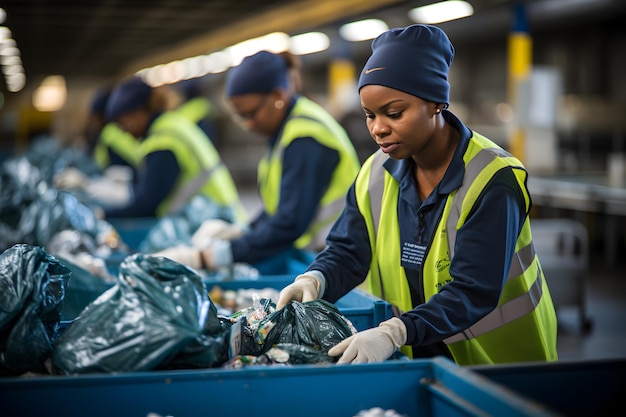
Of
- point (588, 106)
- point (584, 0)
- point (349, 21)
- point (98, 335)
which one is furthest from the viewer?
point (588, 106)

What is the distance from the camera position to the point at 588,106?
15469mm

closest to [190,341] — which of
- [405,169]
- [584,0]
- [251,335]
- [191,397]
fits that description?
[191,397]

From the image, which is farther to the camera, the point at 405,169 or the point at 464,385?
the point at 405,169

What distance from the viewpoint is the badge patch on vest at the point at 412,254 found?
2412 mm

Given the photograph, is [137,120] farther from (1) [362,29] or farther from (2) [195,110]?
(1) [362,29]

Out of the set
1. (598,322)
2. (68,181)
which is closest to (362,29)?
(68,181)

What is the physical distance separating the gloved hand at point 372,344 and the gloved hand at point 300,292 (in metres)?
0.36

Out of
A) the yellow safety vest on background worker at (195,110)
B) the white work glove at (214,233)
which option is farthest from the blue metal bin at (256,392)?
the yellow safety vest on background worker at (195,110)

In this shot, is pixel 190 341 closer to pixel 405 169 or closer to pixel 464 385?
pixel 464 385

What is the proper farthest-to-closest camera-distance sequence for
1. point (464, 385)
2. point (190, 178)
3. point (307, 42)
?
point (307, 42) → point (190, 178) → point (464, 385)

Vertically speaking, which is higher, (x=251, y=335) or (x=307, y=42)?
(x=307, y=42)

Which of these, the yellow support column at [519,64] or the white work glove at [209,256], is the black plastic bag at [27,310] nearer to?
the white work glove at [209,256]

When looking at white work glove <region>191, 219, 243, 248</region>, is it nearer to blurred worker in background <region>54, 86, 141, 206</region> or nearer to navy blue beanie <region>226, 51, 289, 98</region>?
navy blue beanie <region>226, 51, 289, 98</region>

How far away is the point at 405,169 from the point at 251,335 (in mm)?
735
